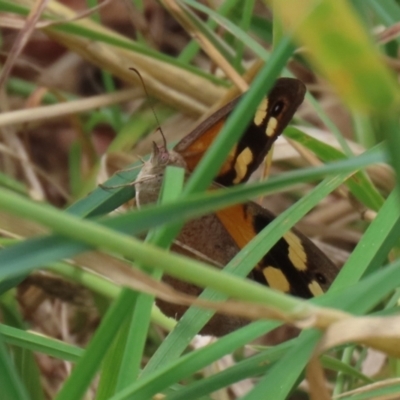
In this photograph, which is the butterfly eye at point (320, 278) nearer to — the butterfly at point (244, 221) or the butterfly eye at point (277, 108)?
the butterfly at point (244, 221)

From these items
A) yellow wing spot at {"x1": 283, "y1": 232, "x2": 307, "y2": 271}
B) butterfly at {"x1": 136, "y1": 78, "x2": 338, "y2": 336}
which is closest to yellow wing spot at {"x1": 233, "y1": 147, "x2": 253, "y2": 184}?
butterfly at {"x1": 136, "y1": 78, "x2": 338, "y2": 336}

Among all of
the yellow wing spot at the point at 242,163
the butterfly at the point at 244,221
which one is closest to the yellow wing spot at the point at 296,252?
the butterfly at the point at 244,221

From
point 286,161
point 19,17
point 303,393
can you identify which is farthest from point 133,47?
point 303,393

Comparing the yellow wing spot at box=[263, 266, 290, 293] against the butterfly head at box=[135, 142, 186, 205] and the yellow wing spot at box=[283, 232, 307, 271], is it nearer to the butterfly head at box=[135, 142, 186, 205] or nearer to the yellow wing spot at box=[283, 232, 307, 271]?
the yellow wing spot at box=[283, 232, 307, 271]

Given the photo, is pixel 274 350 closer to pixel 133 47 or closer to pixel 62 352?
pixel 62 352

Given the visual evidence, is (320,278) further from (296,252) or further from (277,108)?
(277,108)

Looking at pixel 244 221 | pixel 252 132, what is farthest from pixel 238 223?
pixel 252 132
